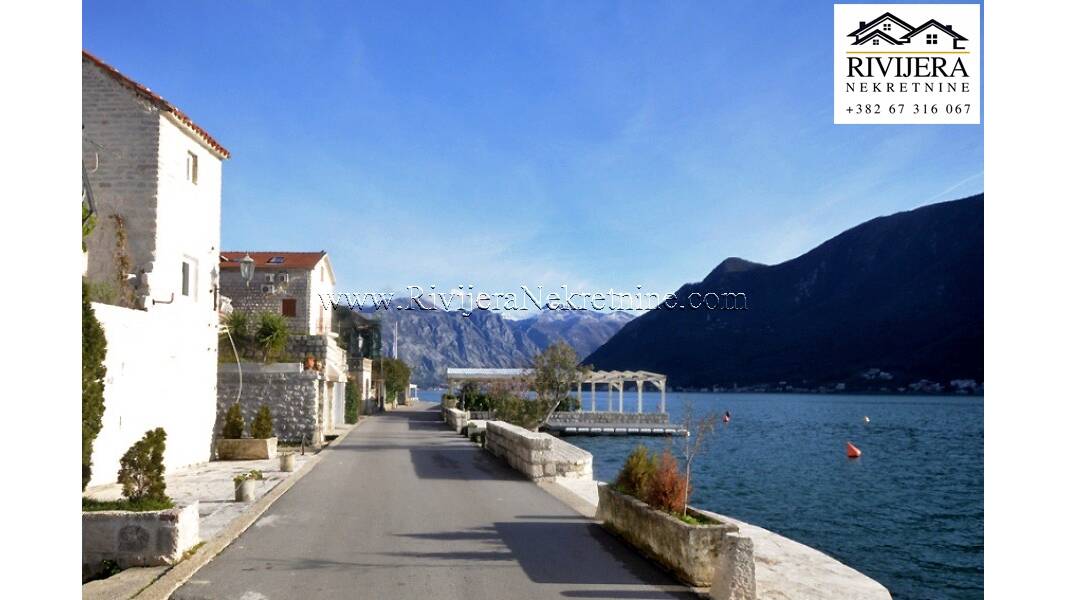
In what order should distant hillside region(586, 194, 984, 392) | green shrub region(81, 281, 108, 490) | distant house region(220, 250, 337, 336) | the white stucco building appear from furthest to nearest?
distant hillside region(586, 194, 984, 392), distant house region(220, 250, 337, 336), the white stucco building, green shrub region(81, 281, 108, 490)

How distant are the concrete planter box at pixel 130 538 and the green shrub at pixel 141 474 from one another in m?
0.71

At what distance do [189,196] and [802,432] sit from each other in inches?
2295

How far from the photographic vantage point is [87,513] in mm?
8859

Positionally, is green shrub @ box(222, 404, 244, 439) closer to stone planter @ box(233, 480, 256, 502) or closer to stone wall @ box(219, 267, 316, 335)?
stone planter @ box(233, 480, 256, 502)

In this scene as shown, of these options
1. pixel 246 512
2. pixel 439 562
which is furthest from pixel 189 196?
pixel 439 562

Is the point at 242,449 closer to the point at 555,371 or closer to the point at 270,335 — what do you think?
the point at 270,335

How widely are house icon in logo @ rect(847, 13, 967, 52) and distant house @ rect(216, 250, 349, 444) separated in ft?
66.5

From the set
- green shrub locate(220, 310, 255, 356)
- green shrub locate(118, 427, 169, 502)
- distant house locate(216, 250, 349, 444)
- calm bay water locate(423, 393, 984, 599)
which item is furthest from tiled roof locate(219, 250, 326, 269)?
green shrub locate(118, 427, 169, 502)

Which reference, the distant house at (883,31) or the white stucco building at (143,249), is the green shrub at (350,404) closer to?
the white stucco building at (143,249)

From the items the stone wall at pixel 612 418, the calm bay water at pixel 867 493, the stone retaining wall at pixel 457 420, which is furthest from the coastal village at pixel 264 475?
the stone wall at pixel 612 418

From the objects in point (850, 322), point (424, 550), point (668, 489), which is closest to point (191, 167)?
point (424, 550)

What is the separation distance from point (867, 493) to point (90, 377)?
28.2 m

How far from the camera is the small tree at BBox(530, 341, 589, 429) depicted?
3050 cm

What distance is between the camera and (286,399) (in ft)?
85.3
